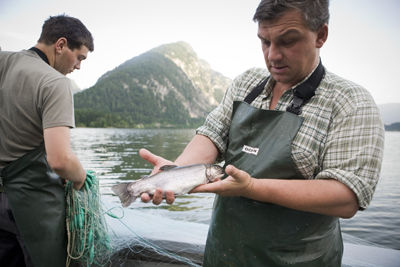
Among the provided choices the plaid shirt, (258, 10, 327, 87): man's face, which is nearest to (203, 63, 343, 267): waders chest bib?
the plaid shirt

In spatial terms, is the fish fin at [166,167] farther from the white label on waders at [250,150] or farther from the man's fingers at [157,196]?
the white label on waders at [250,150]

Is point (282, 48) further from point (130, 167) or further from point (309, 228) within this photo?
point (130, 167)

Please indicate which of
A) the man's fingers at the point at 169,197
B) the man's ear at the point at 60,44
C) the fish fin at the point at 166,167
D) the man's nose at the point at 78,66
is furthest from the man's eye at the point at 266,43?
the man's nose at the point at 78,66

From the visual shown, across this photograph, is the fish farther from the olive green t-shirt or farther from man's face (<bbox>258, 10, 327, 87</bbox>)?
the olive green t-shirt

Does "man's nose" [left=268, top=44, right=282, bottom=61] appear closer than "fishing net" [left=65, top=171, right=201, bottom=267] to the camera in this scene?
Yes

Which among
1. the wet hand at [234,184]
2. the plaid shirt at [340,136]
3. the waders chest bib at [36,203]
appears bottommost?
the waders chest bib at [36,203]

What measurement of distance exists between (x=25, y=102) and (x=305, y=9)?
310 cm

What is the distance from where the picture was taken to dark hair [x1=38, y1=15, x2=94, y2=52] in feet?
13.4

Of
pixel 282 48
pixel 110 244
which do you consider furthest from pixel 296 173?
pixel 110 244

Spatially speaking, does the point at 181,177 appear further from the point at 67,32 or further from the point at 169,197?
the point at 67,32

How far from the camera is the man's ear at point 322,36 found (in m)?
2.28

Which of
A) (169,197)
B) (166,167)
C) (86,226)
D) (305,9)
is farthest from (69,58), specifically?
(305,9)

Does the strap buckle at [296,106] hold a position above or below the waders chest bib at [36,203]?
above

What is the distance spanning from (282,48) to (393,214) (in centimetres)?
1557
